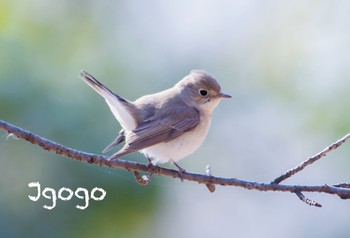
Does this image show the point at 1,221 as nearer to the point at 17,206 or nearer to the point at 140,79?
the point at 17,206

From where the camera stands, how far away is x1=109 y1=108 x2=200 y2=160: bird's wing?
3153mm

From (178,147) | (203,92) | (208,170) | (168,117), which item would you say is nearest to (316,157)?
(208,170)

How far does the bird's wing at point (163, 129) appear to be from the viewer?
3.15 meters

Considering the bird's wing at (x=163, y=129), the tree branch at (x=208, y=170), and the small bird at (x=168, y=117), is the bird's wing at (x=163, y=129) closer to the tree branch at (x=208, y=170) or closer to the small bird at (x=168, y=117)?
the small bird at (x=168, y=117)

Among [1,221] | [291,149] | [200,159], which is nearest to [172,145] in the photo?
[1,221]

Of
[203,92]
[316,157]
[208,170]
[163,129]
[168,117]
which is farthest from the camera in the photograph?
[203,92]

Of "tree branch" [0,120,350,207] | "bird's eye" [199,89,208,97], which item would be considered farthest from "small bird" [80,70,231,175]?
"tree branch" [0,120,350,207]

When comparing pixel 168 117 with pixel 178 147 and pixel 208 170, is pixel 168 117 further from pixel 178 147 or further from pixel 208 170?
pixel 208 170

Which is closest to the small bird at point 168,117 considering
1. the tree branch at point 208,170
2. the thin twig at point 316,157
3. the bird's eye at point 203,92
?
the bird's eye at point 203,92

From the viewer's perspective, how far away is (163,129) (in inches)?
136

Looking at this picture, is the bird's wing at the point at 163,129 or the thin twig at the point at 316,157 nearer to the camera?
the thin twig at the point at 316,157

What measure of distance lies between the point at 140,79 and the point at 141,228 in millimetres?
1007

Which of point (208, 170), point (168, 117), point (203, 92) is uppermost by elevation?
point (203, 92)

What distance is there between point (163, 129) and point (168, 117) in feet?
0.57
